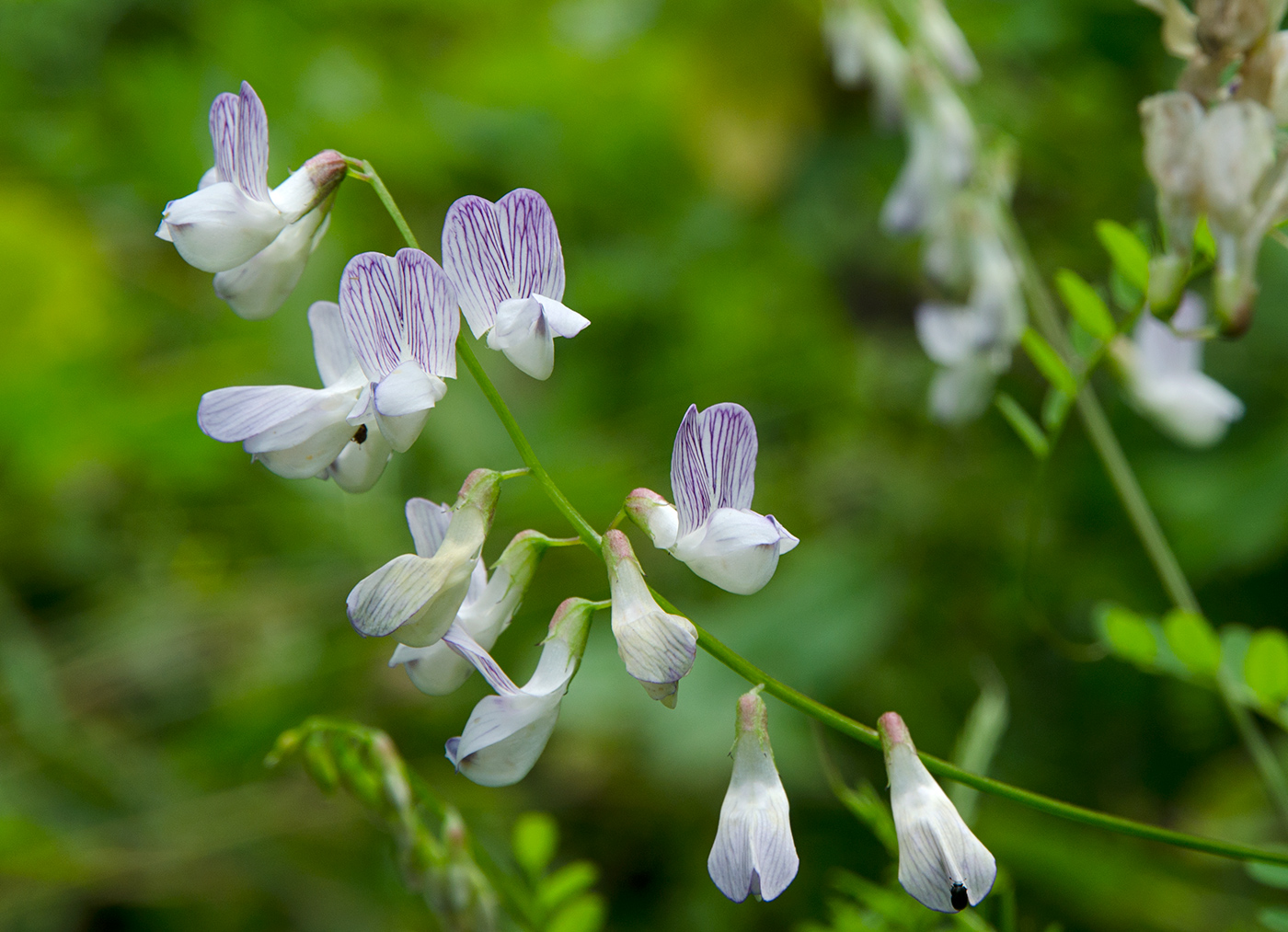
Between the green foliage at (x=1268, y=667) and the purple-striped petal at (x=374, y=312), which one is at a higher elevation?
the purple-striped petal at (x=374, y=312)

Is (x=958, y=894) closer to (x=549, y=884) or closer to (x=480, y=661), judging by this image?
(x=480, y=661)

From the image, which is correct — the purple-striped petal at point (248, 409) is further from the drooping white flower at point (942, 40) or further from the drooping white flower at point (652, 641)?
the drooping white flower at point (942, 40)

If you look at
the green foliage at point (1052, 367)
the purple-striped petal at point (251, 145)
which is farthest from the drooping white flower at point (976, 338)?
the purple-striped petal at point (251, 145)

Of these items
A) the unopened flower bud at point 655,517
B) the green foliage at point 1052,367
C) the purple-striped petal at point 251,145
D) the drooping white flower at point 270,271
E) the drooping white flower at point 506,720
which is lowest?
the green foliage at point 1052,367

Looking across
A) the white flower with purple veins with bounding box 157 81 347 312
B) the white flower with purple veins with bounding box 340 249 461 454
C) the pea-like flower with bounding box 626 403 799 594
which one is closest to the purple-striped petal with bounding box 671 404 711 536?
the pea-like flower with bounding box 626 403 799 594

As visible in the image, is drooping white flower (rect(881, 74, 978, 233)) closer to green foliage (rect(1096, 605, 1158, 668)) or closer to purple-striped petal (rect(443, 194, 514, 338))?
green foliage (rect(1096, 605, 1158, 668))

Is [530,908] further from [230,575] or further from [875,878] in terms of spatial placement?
[230,575]

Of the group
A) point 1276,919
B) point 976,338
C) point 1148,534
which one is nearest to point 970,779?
point 1276,919
